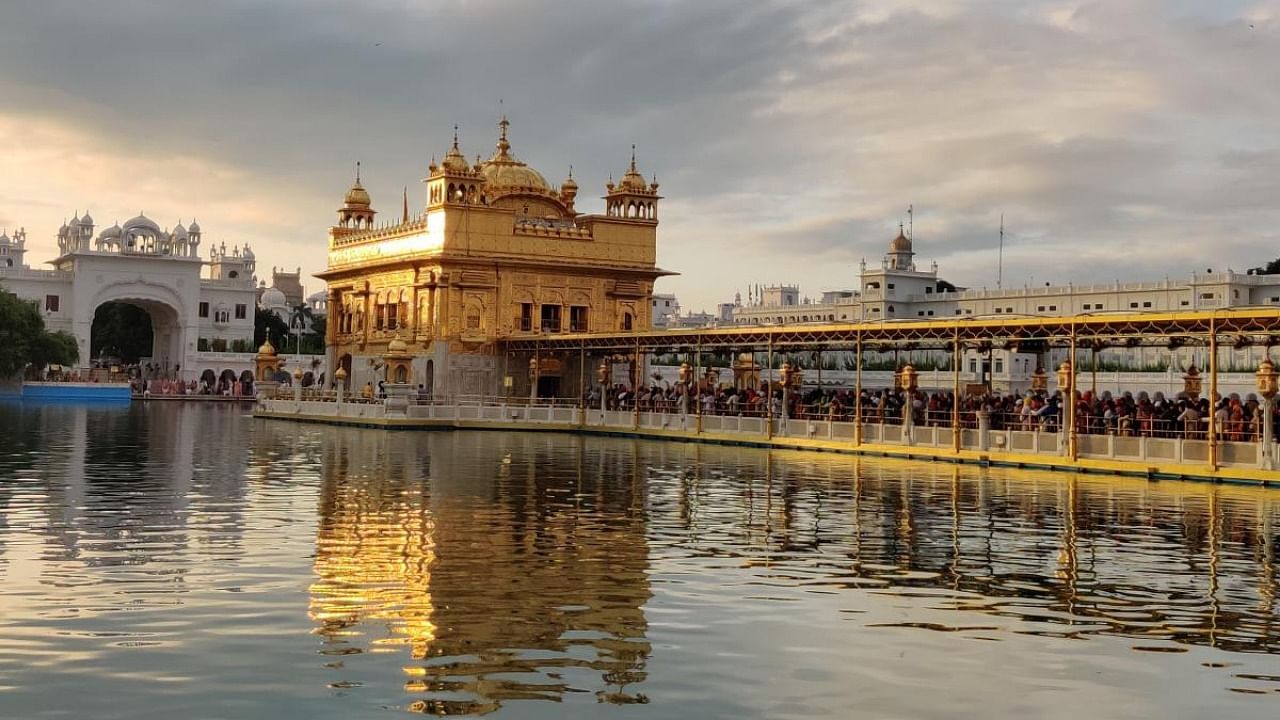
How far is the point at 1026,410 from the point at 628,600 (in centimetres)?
2153

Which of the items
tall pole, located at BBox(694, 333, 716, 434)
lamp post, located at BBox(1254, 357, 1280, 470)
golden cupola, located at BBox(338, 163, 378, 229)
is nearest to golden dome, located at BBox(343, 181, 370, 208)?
golden cupola, located at BBox(338, 163, 378, 229)

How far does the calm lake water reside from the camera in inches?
353

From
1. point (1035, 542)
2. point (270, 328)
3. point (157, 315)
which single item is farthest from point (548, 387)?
point (270, 328)

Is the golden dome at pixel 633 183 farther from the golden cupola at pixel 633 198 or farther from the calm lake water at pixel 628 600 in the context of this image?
the calm lake water at pixel 628 600

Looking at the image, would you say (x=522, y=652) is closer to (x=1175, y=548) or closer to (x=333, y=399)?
(x=1175, y=548)

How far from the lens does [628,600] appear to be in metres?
12.2

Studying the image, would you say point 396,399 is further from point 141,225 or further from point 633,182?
point 141,225

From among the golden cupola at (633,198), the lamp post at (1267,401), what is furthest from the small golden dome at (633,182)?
the lamp post at (1267,401)

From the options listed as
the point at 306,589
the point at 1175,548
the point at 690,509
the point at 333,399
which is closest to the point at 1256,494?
the point at 1175,548

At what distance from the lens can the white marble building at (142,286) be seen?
301ft

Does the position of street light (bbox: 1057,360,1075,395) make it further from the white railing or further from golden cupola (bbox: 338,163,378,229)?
golden cupola (bbox: 338,163,378,229)

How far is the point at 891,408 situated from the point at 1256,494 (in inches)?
561

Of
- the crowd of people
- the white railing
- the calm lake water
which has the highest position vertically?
the crowd of people

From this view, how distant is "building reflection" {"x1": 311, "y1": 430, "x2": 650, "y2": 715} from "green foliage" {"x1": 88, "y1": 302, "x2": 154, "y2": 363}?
84699 mm
